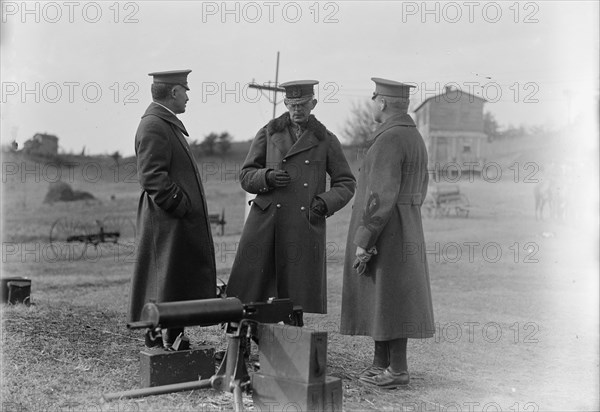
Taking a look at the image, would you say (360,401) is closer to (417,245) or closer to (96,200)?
(417,245)

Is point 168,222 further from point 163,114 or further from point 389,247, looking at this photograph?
point 389,247

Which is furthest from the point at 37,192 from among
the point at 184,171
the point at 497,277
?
the point at 184,171

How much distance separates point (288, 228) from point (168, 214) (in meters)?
1.07

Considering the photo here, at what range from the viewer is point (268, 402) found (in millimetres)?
4859

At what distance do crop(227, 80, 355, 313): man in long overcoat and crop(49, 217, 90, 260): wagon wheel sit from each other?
11955 millimetres

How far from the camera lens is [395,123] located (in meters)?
5.91

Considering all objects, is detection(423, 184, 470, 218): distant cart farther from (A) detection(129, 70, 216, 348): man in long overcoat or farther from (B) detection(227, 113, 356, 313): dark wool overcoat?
(A) detection(129, 70, 216, 348): man in long overcoat

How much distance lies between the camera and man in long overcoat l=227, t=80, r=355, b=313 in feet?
21.1

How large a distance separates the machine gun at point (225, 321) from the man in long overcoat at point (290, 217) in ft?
3.38

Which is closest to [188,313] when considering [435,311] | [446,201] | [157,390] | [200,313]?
[200,313]

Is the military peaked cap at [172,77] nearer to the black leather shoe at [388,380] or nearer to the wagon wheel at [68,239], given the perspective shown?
the black leather shoe at [388,380]

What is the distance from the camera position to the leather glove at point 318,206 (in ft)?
21.0

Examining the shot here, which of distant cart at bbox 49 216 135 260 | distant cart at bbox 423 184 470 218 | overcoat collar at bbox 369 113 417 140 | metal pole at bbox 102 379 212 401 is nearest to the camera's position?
metal pole at bbox 102 379 212 401

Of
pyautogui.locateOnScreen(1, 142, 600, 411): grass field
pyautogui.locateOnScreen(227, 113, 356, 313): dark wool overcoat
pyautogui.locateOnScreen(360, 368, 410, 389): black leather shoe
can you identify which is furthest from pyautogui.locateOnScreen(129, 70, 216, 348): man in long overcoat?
pyautogui.locateOnScreen(360, 368, 410, 389): black leather shoe
